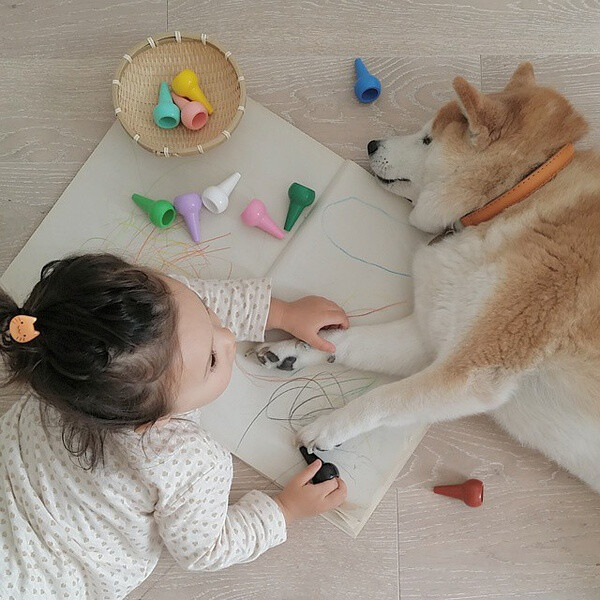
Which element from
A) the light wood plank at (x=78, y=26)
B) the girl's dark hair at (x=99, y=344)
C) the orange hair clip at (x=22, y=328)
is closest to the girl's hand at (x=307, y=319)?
the girl's dark hair at (x=99, y=344)

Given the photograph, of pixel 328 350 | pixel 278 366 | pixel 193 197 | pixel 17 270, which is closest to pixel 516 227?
pixel 328 350

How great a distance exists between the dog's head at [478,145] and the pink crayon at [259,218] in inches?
10.2

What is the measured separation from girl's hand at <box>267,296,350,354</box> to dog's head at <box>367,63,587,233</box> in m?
0.26

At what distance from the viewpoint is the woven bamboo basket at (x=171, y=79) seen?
1300 millimetres

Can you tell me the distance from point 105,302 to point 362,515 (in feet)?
2.24

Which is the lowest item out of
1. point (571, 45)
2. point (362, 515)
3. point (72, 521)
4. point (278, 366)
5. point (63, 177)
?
point (362, 515)

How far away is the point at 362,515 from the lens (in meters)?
1.22

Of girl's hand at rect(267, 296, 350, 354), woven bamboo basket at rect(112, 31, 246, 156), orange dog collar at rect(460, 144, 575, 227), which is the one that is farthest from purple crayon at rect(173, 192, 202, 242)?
orange dog collar at rect(460, 144, 575, 227)

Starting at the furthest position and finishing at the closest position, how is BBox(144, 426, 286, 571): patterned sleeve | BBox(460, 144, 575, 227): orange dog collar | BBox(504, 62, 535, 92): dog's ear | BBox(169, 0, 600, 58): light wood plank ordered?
BBox(169, 0, 600, 58): light wood plank, BBox(504, 62, 535, 92): dog's ear, BBox(460, 144, 575, 227): orange dog collar, BBox(144, 426, 286, 571): patterned sleeve

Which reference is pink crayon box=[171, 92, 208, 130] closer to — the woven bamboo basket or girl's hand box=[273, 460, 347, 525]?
the woven bamboo basket

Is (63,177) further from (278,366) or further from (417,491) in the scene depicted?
(417,491)

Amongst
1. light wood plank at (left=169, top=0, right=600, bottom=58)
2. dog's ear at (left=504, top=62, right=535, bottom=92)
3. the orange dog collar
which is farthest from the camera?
light wood plank at (left=169, top=0, right=600, bottom=58)

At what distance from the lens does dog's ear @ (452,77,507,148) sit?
3.55 ft

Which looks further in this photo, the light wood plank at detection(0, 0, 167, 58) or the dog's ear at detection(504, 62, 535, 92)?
the light wood plank at detection(0, 0, 167, 58)
